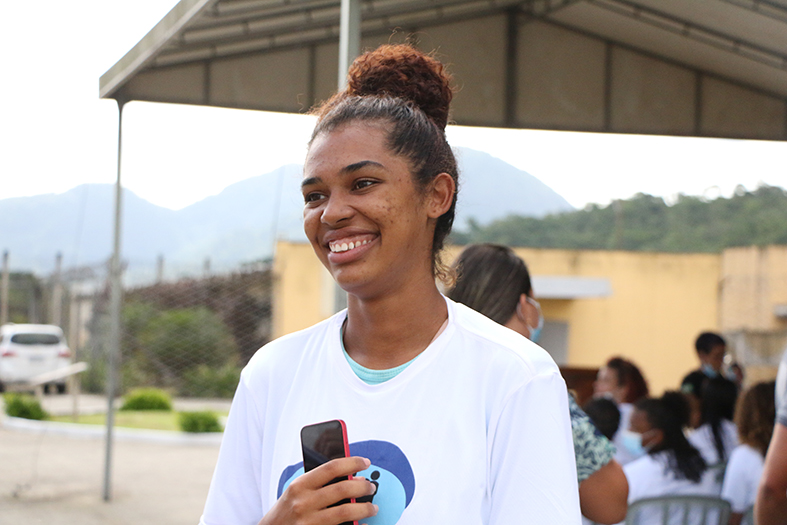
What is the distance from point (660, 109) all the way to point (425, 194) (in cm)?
574

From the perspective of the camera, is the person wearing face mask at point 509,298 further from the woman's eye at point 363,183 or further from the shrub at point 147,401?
the shrub at point 147,401

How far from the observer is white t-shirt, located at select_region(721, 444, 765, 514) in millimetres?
3602

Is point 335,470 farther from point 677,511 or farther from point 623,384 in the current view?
point 623,384

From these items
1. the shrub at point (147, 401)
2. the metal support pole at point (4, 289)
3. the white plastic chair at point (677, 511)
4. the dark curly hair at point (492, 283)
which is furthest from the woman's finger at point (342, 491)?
the metal support pole at point (4, 289)

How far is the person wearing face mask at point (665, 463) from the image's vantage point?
386 cm

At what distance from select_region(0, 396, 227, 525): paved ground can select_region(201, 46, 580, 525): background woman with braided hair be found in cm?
527

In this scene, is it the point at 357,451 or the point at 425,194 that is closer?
the point at 357,451

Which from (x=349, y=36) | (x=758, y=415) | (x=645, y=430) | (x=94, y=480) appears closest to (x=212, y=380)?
(x=94, y=480)

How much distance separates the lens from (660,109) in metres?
6.56

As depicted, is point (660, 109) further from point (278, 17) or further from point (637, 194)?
point (637, 194)

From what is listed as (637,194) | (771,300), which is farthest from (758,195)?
(771,300)

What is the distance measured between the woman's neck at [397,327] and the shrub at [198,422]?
10.3 metres

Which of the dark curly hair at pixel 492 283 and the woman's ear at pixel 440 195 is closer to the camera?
the woman's ear at pixel 440 195

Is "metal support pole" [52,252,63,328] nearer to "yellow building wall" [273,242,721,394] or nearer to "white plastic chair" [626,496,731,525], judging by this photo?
"yellow building wall" [273,242,721,394]
